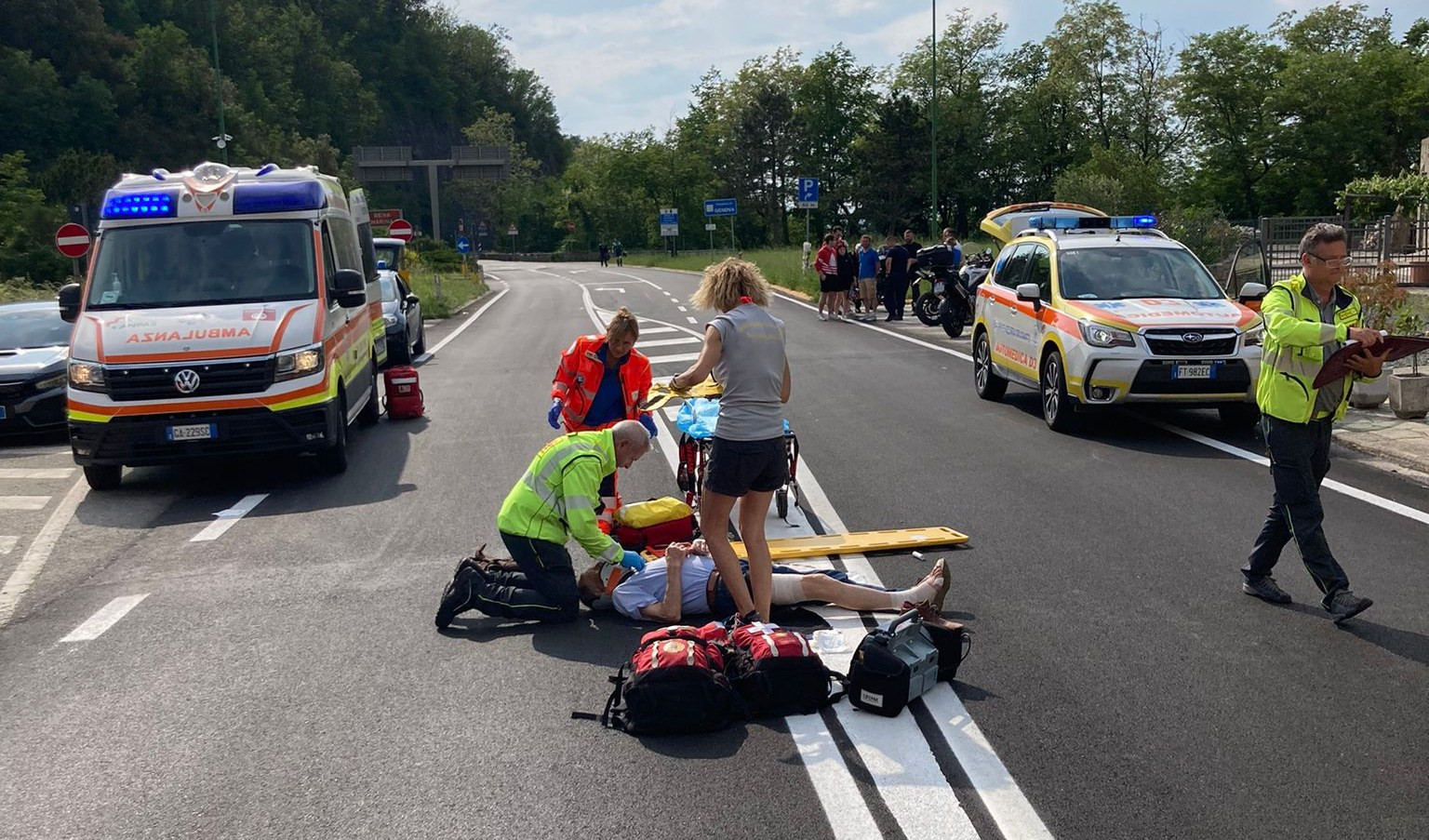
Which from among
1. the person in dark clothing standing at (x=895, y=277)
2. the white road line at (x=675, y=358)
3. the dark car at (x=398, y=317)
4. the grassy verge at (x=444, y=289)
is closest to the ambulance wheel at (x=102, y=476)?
the dark car at (x=398, y=317)

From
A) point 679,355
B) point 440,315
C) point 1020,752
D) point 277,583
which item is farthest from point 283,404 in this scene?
point 440,315

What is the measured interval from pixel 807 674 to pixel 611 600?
1.72 meters

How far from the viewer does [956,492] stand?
374 inches

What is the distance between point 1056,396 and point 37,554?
8.80m

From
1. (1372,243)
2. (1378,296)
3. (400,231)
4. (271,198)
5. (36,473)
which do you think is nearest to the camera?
(271,198)

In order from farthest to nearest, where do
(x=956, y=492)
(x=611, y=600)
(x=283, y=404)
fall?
(x=283, y=404), (x=956, y=492), (x=611, y=600)

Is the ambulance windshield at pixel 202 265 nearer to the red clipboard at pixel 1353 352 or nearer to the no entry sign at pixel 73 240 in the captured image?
the red clipboard at pixel 1353 352

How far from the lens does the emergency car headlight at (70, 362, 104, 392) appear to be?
10312 millimetres

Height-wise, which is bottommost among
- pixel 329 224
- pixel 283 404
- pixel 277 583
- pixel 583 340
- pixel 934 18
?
pixel 277 583

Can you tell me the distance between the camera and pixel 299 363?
420 inches

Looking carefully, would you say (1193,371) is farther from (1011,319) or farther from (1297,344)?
(1297,344)

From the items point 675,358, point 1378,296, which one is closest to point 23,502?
point 675,358

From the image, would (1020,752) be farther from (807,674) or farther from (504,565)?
(504,565)

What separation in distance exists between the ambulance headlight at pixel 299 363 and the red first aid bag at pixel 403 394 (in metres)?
3.37
